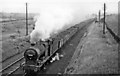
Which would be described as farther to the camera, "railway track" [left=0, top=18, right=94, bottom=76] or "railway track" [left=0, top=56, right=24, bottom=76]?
"railway track" [left=0, top=18, right=94, bottom=76]

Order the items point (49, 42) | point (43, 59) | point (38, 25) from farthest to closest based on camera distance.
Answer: point (38, 25) < point (49, 42) < point (43, 59)

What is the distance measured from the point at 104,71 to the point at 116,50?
969cm

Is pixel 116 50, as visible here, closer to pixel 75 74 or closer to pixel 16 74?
pixel 75 74

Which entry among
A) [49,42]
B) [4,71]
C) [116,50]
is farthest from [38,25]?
[116,50]

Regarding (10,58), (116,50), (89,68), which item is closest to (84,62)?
(89,68)

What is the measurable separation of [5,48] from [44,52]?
41.8 feet

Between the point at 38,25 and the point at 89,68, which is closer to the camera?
the point at 89,68

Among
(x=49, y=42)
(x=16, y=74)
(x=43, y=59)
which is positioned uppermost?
(x=49, y=42)

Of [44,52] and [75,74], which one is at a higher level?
[44,52]

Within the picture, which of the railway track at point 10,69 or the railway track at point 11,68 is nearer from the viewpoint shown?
the railway track at point 10,69

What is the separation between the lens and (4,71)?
21578 millimetres

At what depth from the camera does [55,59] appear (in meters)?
26.0

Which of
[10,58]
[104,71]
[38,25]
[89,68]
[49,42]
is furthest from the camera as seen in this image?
[10,58]

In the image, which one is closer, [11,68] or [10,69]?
[10,69]
